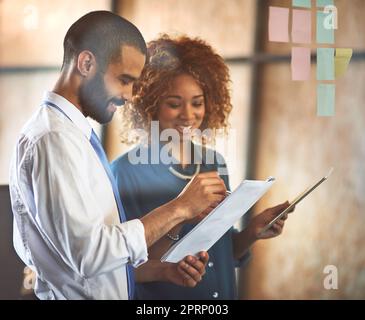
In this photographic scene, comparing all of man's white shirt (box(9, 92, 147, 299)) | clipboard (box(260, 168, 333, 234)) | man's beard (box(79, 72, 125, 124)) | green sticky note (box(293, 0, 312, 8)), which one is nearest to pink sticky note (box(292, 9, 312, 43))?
green sticky note (box(293, 0, 312, 8))

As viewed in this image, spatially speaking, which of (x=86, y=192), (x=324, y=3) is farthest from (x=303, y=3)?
(x=86, y=192)

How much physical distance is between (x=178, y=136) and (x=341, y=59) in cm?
52

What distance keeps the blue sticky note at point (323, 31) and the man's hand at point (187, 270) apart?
698mm

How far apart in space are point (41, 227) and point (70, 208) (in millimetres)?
105

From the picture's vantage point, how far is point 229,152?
1.83m

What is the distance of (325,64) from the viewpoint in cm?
187

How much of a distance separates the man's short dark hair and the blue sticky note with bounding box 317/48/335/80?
0.50 metres

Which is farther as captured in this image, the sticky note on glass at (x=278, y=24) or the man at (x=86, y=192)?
the sticky note on glass at (x=278, y=24)

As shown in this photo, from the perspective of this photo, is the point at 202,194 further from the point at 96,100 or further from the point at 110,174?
the point at 96,100

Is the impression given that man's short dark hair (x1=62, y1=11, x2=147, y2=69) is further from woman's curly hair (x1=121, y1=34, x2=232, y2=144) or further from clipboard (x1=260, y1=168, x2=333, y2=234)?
clipboard (x1=260, y1=168, x2=333, y2=234)

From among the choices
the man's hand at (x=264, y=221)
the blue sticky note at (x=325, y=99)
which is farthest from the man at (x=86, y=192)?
the blue sticky note at (x=325, y=99)

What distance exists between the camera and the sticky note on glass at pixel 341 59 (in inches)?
73.9

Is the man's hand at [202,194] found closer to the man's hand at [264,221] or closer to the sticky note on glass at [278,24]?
the man's hand at [264,221]

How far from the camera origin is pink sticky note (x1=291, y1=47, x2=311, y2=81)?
1.86 meters
